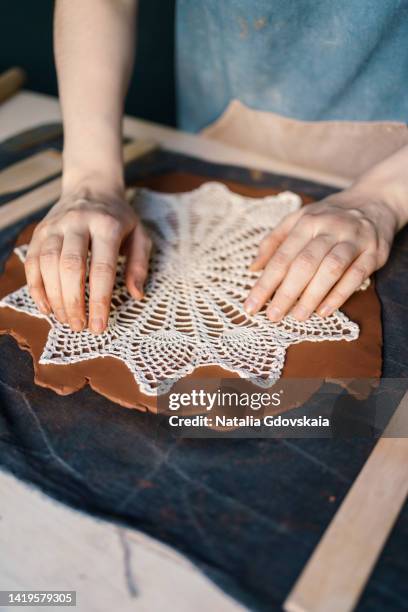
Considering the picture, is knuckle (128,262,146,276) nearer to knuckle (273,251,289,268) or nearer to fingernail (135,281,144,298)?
fingernail (135,281,144,298)

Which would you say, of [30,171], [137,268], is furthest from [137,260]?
[30,171]

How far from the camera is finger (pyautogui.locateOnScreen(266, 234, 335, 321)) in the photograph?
1.97ft

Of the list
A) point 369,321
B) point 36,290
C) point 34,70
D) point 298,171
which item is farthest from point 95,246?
point 34,70

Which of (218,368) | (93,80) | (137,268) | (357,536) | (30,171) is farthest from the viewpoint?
(30,171)

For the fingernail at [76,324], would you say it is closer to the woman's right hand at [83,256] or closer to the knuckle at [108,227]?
the woman's right hand at [83,256]

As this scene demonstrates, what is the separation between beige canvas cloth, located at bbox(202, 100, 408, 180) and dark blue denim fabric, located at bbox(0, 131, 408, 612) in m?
0.42

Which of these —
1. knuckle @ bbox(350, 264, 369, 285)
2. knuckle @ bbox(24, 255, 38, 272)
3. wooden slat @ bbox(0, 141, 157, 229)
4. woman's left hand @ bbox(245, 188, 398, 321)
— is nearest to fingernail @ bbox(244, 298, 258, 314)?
woman's left hand @ bbox(245, 188, 398, 321)

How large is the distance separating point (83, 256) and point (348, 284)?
0.27 m

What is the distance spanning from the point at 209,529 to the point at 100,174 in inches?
18.4

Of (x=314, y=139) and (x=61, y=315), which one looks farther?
(x=314, y=139)

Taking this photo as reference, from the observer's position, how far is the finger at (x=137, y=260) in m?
0.64

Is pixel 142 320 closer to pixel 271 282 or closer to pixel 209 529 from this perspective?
pixel 271 282

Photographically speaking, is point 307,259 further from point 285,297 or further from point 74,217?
point 74,217

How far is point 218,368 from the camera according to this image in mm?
547
